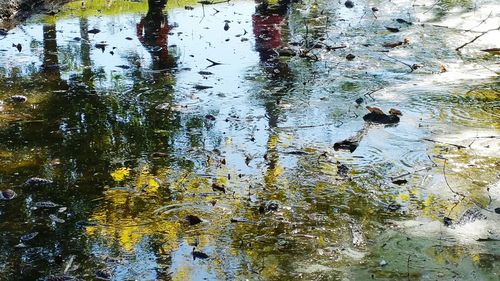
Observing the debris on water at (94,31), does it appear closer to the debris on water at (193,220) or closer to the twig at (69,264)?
the debris on water at (193,220)

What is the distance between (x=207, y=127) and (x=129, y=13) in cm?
512

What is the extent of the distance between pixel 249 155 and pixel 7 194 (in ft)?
5.22

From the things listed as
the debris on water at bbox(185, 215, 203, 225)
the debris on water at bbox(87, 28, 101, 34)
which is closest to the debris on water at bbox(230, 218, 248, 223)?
the debris on water at bbox(185, 215, 203, 225)

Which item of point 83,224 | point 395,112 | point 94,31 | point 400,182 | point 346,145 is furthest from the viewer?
point 94,31

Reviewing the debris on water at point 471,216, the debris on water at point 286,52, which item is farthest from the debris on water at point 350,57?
the debris on water at point 471,216

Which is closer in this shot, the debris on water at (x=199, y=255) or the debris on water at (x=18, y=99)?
the debris on water at (x=199, y=255)

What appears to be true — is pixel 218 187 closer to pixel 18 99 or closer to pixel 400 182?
pixel 400 182

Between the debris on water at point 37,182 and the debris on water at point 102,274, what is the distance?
4.07ft

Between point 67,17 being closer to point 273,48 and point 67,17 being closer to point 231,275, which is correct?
point 273,48

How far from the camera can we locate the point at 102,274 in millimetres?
3654

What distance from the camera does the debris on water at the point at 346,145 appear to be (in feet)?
17.4

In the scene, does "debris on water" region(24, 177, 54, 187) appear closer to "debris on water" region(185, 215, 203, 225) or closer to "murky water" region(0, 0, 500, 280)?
"murky water" region(0, 0, 500, 280)

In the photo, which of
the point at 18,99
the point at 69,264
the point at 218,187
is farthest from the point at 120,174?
the point at 18,99

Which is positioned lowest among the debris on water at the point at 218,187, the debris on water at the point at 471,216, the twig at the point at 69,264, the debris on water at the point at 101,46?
the twig at the point at 69,264
